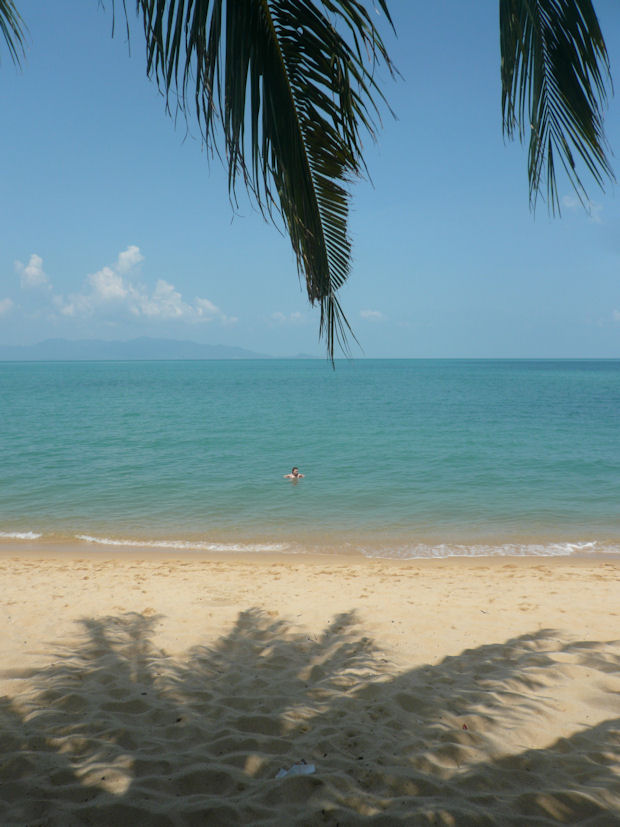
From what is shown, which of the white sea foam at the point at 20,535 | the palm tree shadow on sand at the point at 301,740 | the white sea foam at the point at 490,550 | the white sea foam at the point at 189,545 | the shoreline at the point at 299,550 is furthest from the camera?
the white sea foam at the point at 20,535

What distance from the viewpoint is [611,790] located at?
3.05m

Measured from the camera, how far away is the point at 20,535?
12570 mm

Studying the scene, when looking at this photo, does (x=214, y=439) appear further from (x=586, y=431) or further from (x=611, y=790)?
(x=611, y=790)

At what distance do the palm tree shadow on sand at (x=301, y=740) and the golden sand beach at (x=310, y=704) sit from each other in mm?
15

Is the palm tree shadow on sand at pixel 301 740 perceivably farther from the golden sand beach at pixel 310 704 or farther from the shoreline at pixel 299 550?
the shoreline at pixel 299 550

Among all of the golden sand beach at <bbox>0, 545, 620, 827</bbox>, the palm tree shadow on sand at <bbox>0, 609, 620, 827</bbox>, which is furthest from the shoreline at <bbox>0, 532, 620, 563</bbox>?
the palm tree shadow on sand at <bbox>0, 609, 620, 827</bbox>

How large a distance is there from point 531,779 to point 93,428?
30.7 meters

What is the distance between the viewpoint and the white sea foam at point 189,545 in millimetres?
11742

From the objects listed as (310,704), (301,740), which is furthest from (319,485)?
(301,740)

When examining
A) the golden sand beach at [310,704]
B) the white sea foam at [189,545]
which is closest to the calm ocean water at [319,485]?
the white sea foam at [189,545]

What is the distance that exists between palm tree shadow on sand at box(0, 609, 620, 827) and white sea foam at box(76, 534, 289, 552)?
606 cm

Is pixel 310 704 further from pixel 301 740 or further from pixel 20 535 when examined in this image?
pixel 20 535

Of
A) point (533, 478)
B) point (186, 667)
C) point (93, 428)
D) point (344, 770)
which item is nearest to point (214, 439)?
point (93, 428)

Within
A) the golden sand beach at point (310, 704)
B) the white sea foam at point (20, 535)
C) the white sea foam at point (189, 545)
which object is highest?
the golden sand beach at point (310, 704)
